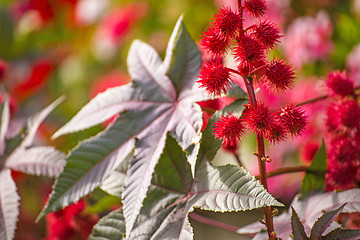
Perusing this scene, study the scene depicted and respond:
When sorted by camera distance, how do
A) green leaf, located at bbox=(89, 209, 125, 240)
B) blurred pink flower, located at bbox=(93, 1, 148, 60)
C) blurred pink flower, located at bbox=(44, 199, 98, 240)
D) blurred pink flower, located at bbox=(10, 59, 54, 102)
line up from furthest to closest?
blurred pink flower, located at bbox=(93, 1, 148, 60) < blurred pink flower, located at bbox=(10, 59, 54, 102) < blurred pink flower, located at bbox=(44, 199, 98, 240) < green leaf, located at bbox=(89, 209, 125, 240)

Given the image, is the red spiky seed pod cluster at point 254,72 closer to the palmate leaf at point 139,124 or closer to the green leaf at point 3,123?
the palmate leaf at point 139,124

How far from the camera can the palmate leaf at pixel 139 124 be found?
44 cm

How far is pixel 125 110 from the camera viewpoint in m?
0.50

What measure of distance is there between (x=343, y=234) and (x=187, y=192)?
0.17 metres

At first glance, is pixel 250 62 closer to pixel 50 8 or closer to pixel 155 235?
pixel 155 235

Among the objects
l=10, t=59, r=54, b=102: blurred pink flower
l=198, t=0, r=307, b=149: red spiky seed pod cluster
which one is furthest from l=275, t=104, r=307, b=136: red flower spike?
l=10, t=59, r=54, b=102: blurred pink flower

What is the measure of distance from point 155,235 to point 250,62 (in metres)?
0.22

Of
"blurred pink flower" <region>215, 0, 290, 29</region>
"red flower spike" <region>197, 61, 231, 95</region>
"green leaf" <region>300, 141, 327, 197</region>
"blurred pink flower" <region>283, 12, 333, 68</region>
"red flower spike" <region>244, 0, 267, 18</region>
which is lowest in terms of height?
"green leaf" <region>300, 141, 327, 197</region>

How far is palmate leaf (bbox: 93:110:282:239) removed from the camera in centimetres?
38

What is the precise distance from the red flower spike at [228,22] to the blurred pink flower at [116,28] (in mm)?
1145

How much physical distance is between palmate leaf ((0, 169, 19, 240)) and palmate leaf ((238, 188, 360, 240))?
0.96 feet

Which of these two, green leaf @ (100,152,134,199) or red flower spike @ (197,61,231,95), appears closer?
red flower spike @ (197,61,231,95)

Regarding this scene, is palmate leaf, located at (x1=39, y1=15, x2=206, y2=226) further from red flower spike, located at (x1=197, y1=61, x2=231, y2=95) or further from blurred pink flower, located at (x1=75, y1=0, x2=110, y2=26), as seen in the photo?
blurred pink flower, located at (x1=75, y1=0, x2=110, y2=26)

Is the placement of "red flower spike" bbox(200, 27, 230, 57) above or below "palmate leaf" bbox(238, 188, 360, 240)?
above
